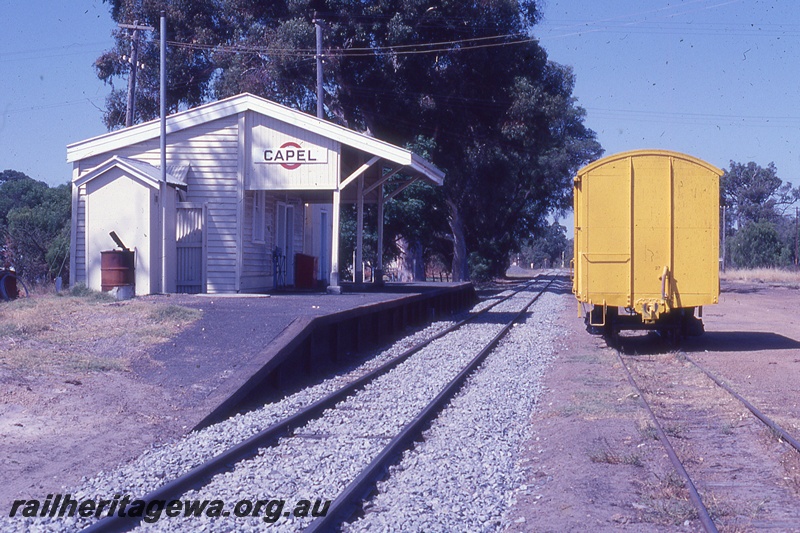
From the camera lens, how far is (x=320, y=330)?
1248 centimetres

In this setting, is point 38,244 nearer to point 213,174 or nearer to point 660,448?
point 213,174

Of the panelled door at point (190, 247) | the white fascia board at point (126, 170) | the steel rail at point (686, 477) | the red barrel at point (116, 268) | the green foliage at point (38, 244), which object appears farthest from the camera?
the green foliage at point (38, 244)

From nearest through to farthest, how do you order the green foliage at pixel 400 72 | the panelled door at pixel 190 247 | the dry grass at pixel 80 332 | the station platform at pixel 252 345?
the station platform at pixel 252 345, the dry grass at pixel 80 332, the panelled door at pixel 190 247, the green foliage at pixel 400 72

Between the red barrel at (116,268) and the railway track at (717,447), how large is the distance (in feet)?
31.8

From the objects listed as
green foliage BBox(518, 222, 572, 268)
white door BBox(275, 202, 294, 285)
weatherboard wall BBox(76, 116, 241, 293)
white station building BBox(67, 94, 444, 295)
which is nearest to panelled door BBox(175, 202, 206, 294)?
white station building BBox(67, 94, 444, 295)

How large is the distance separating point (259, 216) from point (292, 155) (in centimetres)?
185

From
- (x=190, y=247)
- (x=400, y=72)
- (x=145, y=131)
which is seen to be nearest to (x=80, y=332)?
(x=190, y=247)

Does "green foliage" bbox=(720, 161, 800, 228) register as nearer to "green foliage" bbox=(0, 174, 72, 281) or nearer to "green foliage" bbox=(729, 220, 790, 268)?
"green foliage" bbox=(729, 220, 790, 268)

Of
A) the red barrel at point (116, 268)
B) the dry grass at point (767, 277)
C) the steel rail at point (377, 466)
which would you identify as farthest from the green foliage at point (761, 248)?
the steel rail at point (377, 466)

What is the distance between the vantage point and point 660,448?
7.23 m

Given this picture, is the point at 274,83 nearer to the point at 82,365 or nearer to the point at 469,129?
the point at 469,129

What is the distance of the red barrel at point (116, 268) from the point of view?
16062 mm

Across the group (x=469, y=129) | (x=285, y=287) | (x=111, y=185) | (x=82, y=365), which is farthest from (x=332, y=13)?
(x=82, y=365)

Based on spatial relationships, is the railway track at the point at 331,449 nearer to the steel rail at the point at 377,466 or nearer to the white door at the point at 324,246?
the steel rail at the point at 377,466
